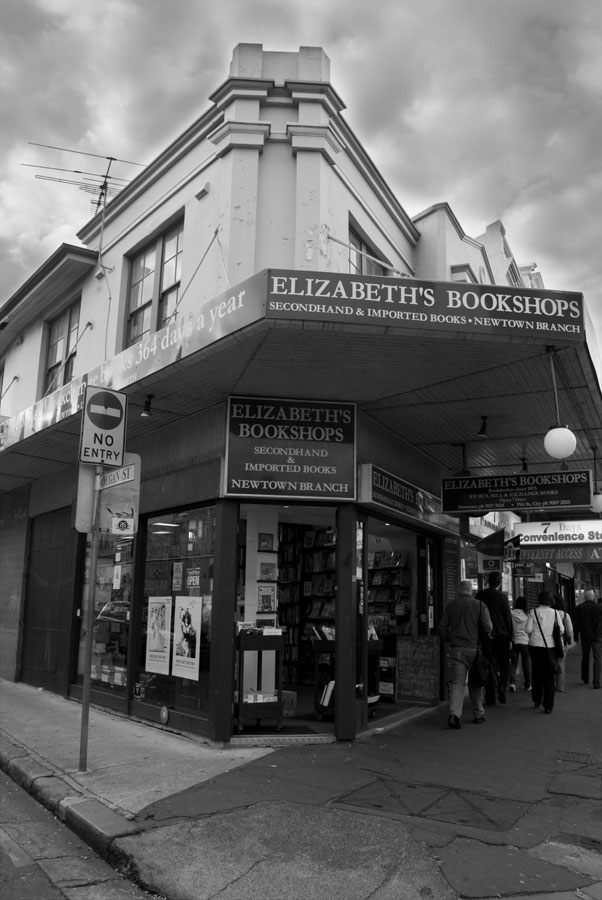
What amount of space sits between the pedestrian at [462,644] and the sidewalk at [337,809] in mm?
436

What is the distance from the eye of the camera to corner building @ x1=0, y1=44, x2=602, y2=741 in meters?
6.75

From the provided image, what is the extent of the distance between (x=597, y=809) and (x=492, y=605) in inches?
217

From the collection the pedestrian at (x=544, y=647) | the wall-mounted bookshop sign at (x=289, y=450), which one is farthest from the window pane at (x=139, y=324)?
the pedestrian at (x=544, y=647)

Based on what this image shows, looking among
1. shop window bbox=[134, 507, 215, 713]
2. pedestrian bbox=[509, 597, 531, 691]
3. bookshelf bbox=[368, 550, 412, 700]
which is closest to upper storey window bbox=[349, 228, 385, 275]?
shop window bbox=[134, 507, 215, 713]

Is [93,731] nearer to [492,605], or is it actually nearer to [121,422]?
[121,422]

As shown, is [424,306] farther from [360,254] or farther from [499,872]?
[499,872]

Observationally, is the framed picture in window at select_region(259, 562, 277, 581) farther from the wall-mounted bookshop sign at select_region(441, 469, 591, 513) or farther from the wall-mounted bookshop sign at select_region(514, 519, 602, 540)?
the wall-mounted bookshop sign at select_region(514, 519, 602, 540)

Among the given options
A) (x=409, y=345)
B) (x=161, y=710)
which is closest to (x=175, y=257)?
(x=409, y=345)

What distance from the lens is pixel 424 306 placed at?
6.32 metres

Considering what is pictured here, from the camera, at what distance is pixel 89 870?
474 centimetres

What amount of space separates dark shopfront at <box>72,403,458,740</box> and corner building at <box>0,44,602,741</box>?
0.12ft

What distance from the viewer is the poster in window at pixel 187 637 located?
335 inches

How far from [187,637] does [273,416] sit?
2.92 m

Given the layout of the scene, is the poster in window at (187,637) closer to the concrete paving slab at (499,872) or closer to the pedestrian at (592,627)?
the concrete paving slab at (499,872)
